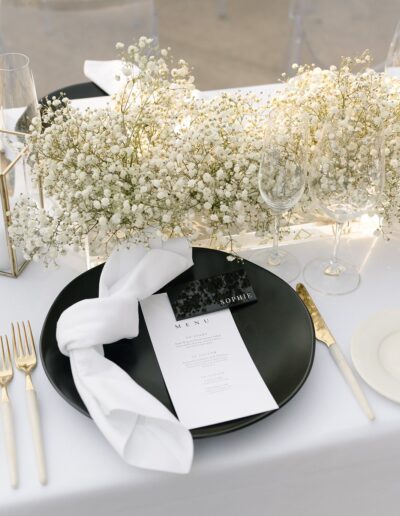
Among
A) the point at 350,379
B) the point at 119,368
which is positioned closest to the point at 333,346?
the point at 350,379

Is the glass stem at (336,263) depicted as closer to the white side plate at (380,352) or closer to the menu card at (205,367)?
the white side plate at (380,352)

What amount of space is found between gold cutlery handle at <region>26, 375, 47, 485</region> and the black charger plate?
41 mm

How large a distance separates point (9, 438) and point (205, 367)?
0.31m

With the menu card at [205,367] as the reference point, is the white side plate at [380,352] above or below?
below

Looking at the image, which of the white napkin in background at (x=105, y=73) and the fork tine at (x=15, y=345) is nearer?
the fork tine at (x=15, y=345)

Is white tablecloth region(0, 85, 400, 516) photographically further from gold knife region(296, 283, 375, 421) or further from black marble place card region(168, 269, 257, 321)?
black marble place card region(168, 269, 257, 321)

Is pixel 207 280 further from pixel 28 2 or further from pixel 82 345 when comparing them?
pixel 28 2

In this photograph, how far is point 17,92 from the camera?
4.69ft

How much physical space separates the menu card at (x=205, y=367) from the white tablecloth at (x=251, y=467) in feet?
0.13

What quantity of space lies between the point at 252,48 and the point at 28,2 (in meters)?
1.35

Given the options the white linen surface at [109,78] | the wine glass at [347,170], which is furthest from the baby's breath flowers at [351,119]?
the white linen surface at [109,78]

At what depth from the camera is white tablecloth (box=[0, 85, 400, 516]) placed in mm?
963

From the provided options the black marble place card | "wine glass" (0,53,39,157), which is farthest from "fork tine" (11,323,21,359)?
"wine glass" (0,53,39,157)

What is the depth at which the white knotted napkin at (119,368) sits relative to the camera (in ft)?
3.11
